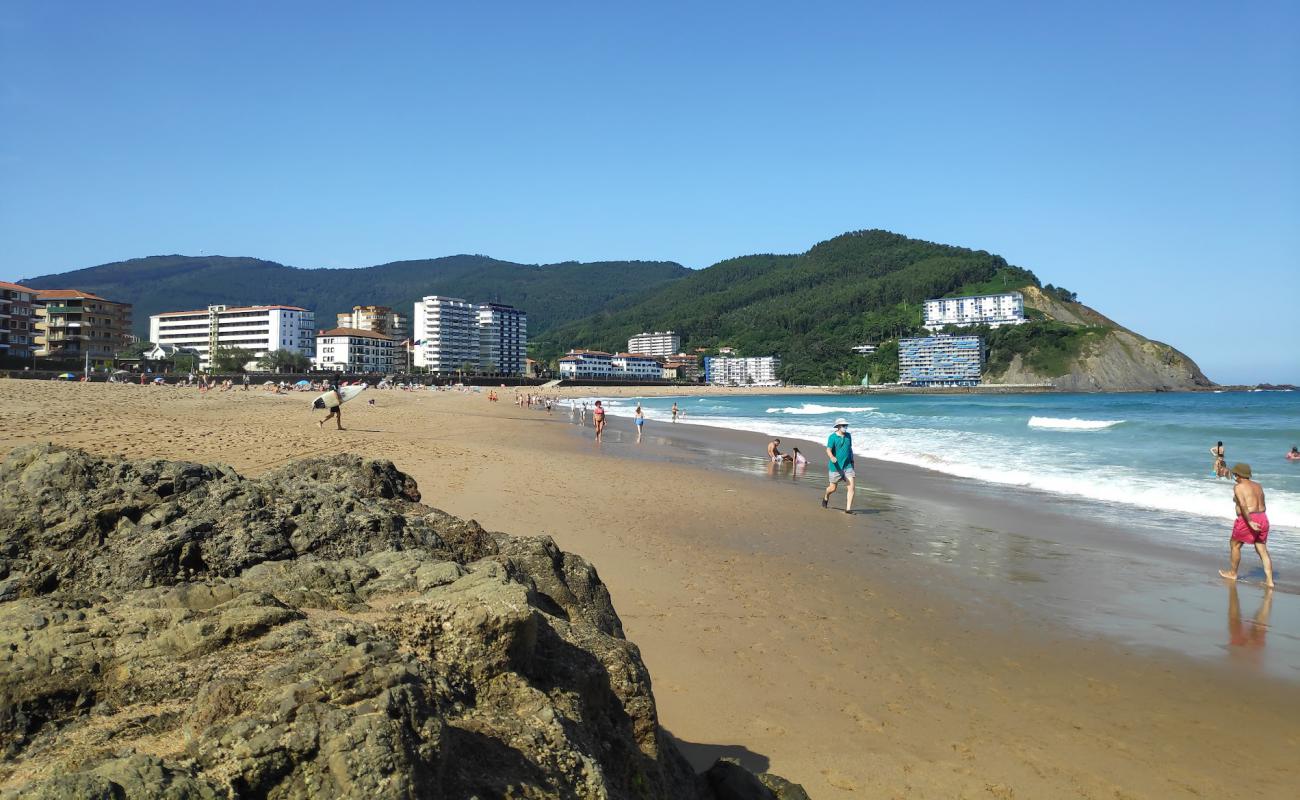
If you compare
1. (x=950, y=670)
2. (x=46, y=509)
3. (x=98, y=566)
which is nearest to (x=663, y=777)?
(x=98, y=566)

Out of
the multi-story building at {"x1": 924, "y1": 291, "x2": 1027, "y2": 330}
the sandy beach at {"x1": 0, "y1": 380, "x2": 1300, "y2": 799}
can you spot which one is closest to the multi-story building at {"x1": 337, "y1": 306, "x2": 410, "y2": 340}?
the multi-story building at {"x1": 924, "y1": 291, "x2": 1027, "y2": 330}

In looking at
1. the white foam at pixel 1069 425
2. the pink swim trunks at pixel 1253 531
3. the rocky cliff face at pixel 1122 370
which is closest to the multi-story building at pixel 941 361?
the rocky cliff face at pixel 1122 370

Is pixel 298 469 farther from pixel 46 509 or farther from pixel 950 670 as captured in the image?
pixel 950 670

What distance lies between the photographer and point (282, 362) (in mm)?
107250

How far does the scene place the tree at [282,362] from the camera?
106 metres

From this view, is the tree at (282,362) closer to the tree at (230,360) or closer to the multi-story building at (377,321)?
the tree at (230,360)

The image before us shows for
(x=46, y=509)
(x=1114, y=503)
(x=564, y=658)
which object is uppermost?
(x=46, y=509)

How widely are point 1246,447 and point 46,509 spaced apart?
30284mm

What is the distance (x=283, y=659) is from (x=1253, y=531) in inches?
368

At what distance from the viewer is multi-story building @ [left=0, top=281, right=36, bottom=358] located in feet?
241

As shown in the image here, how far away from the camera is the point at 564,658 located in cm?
244

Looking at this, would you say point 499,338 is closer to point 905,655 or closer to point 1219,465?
point 1219,465

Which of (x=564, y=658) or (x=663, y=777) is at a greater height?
(x=564, y=658)

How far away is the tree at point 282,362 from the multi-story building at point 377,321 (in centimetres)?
4045
